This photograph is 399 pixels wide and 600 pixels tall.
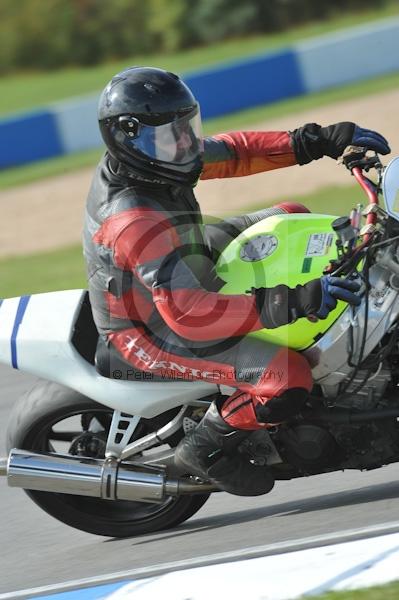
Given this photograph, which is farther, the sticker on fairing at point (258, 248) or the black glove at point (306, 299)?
the sticker on fairing at point (258, 248)

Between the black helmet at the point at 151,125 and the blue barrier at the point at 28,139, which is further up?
the black helmet at the point at 151,125

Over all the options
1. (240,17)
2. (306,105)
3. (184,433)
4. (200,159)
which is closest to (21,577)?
(184,433)

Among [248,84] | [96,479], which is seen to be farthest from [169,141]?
[248,84]

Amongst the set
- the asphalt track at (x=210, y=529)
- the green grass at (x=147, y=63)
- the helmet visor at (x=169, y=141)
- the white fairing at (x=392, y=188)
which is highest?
the helmet visor at (x=169, y=141)

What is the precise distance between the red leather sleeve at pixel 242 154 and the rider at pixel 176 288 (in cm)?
40

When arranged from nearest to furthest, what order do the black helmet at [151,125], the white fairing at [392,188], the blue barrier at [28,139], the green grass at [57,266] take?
1. the white fairing at [392,188]
2. the black helmet at [151,125]
3. the green grass at [57,266]
4. the blue barrier at [28,139]

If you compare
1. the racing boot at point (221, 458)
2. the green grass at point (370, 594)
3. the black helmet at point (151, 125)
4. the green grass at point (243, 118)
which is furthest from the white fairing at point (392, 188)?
the green grass at point (243, 118)

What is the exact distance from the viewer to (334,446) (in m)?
4.04

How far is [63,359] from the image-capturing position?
4.23 meters

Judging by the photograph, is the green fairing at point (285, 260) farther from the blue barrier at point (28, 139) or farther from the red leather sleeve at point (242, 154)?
the blue barrier at point (28, 139)

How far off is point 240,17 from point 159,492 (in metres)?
22.2

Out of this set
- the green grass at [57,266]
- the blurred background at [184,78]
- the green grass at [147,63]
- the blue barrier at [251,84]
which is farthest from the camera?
the green grass at [147,63]

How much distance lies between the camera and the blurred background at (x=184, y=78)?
1220 centimetres

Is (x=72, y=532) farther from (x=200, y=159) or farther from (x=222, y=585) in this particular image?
(x=200, y=159)
